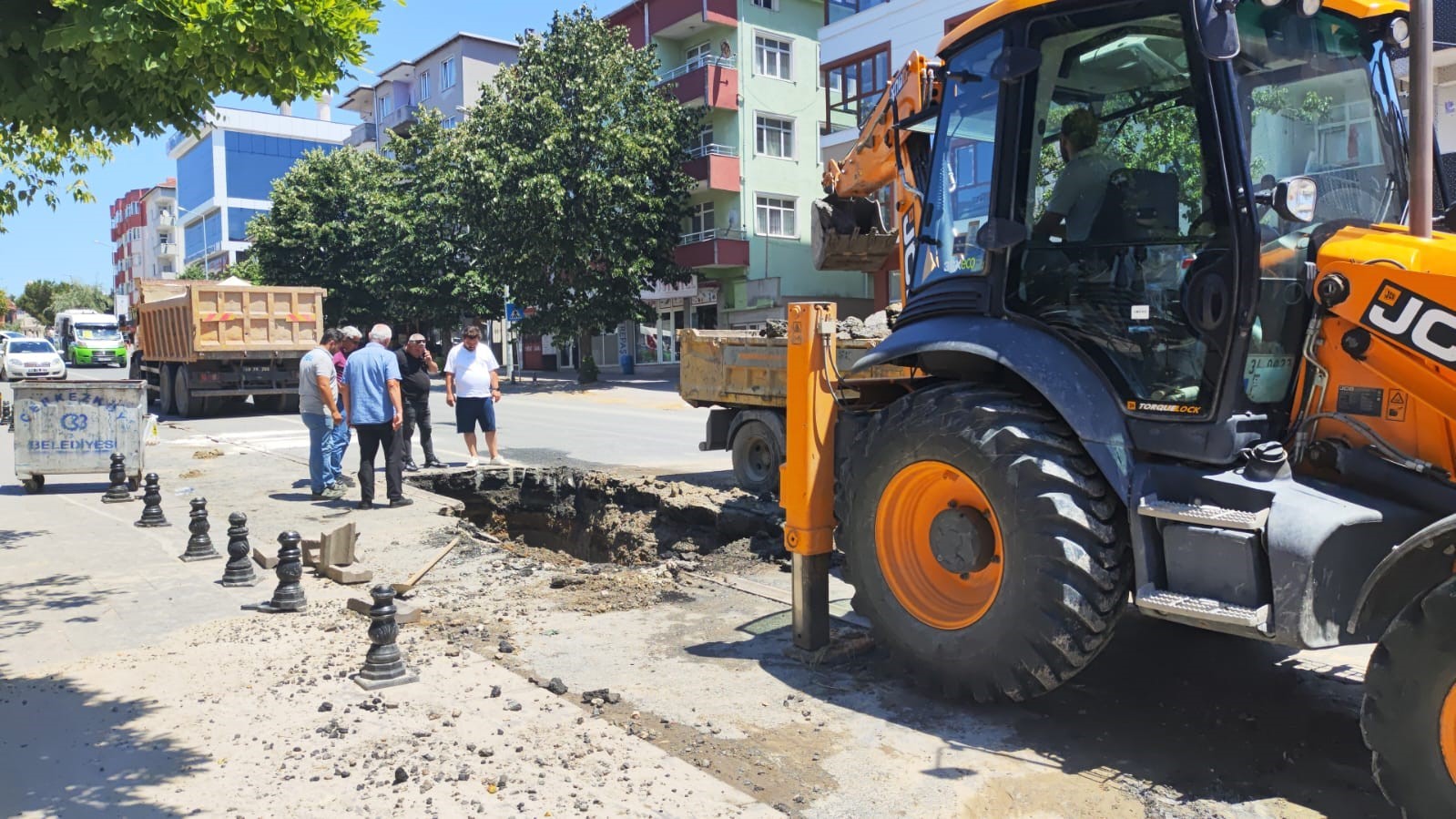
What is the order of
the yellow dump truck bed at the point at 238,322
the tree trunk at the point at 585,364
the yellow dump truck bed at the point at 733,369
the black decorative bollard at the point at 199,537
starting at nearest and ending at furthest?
1. the black decorative bollard at the point at 199,537
2. the yellow dump truck bed at the point at 733,369
3. the yellow dump truck bed at the point at 238,322
4. the tree trunk at the point at 585,364

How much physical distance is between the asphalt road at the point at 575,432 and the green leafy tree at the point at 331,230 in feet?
51.1

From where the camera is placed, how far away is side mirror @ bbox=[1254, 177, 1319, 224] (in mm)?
3922

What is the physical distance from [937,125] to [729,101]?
104ft

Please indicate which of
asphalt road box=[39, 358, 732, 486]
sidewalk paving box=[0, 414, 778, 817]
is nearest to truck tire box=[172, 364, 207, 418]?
asphalt road box=[39, 358, 732, 486]

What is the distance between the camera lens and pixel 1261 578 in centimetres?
368

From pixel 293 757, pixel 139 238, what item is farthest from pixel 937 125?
pixel 139 238

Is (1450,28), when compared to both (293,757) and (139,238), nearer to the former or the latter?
(293,757)

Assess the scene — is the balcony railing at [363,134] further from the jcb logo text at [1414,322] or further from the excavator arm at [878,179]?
the jcb logo text at [1414,322]

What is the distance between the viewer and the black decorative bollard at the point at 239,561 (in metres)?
7.13

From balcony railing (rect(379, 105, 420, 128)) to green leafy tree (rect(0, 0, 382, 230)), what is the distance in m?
54.8

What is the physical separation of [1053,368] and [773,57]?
34.9 metres

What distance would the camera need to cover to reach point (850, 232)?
22.6 feet

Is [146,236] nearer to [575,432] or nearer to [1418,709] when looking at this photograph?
[575,432]

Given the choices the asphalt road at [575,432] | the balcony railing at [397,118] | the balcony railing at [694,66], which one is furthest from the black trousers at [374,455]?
the balcony railing at [397,118]
